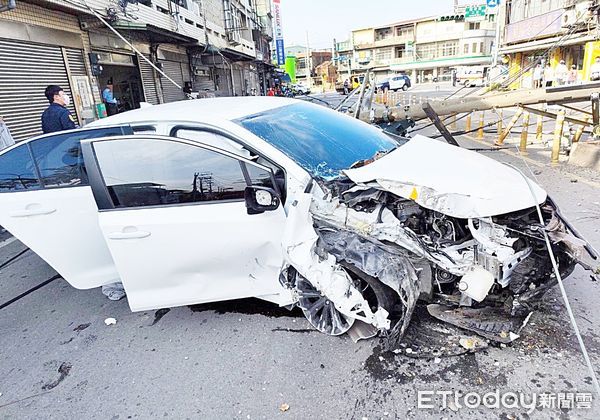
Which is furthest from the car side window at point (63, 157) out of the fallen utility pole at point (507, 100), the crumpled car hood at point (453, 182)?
the fallen utility pole at point (507, 100)

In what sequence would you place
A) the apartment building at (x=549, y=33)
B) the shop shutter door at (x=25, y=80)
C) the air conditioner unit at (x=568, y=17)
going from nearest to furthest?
the shop shutter door at (x=25, y=80)
the apartment building at (x=549, y=33)
the air conditioner unit at (x=568, y=17)

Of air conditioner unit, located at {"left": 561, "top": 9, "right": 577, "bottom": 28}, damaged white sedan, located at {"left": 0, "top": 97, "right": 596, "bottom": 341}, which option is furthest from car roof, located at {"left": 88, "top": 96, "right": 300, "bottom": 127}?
air conditioner unit, located at {"left": 561, "top": 9, "right": 577, "bottom": 28}

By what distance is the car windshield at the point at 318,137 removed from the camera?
3.05 metres

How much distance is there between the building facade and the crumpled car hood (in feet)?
19.5

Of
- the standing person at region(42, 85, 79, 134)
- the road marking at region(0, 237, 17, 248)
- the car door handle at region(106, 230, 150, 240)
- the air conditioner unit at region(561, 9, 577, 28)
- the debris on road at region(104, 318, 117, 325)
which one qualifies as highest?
the air conditioner unit at region(561, 9, 577, 28)

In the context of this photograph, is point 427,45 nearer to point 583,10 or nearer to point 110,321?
point 583,10

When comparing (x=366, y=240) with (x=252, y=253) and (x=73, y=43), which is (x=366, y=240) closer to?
(x=252, y=253)

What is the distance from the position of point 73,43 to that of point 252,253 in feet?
33.4

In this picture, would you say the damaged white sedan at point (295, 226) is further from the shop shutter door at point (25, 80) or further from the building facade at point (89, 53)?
the shop shutter door at point (25, 80)

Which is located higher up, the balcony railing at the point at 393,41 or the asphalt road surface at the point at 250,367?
the balcony railing at the point at 393,41

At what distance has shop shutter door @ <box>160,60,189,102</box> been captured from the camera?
15320 mm

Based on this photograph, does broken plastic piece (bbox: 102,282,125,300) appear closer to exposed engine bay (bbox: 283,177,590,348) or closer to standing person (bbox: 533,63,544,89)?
exposed engine bay (bbox: 283,177,590,348)

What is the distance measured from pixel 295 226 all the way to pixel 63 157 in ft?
7.43

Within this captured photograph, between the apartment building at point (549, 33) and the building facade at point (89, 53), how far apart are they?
14.4m
